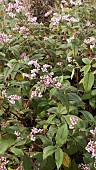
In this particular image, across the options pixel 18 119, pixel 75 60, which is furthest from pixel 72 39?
pixel 18 119

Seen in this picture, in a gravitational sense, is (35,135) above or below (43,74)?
below

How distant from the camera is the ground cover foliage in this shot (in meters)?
1.52

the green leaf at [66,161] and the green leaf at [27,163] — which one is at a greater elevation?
the green leaf at [27,163]

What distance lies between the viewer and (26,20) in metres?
2.55

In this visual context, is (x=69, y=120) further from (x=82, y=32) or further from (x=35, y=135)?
(x=82, y=32)

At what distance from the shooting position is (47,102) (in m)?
1.80

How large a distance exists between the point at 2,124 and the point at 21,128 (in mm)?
87

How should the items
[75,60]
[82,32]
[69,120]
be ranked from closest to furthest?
[69,120] < [75,60] < [82,32]

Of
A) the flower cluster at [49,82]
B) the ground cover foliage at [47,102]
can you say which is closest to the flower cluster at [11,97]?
the ground cover foliage at [47,102]

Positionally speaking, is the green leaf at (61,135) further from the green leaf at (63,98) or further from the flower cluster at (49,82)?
the flower cluster at (49,82)

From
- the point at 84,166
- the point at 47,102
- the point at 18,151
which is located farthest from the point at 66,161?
the point at 47,102

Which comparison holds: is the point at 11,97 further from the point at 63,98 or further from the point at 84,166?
the point at 84,166

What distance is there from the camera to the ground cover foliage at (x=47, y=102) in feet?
4.98

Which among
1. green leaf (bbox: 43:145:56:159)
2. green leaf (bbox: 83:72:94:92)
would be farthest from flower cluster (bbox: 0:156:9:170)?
green leaf (bbox: 83:72:94:92)
